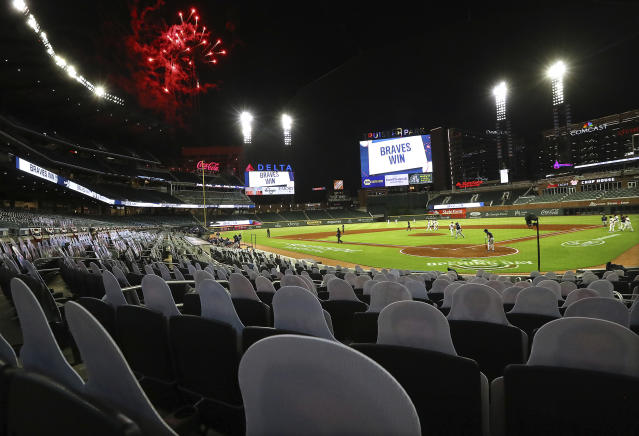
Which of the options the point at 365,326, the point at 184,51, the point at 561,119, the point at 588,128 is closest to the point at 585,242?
the point at 365,326

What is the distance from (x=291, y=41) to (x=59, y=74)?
85.0ft

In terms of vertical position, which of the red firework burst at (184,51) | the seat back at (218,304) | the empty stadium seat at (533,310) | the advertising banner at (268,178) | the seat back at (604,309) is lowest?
the empty stadium seat at (533,310)

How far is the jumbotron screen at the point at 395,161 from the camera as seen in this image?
8188 cm

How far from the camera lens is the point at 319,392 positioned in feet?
2.99

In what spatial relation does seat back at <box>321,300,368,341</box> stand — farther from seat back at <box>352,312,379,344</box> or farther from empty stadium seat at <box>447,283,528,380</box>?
empty stadium seat at <box>447,283,528,380</box>

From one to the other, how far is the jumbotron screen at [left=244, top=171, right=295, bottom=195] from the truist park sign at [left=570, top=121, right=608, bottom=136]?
106 m

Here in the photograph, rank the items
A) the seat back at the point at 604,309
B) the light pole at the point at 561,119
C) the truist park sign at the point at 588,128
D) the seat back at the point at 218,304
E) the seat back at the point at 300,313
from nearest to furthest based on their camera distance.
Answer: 1. the seat back at the point at 300,313
2. the seat back at the point at 218,304
3. the seat back at the point at 604,309
4. the truist park sign at the point at 588,128
5. the light pole at the point at 561,119

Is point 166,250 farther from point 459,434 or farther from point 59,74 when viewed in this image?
point 59,74

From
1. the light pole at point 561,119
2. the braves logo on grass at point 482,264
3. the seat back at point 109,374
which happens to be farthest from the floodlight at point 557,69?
the seat back at point 109,374

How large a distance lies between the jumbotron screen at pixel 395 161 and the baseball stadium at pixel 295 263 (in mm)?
638

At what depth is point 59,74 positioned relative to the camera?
3094 centimetres

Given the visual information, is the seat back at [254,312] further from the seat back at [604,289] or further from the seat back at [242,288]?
the seat back at [604,289]

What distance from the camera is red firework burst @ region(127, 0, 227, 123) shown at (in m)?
28.5

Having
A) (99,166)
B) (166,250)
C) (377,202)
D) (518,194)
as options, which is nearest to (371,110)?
(377,202)
